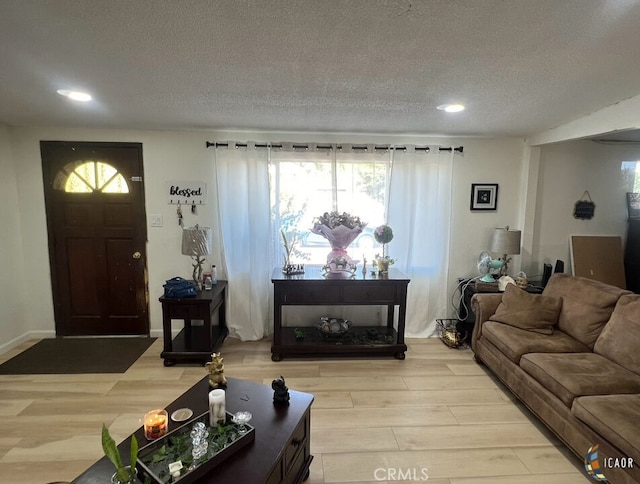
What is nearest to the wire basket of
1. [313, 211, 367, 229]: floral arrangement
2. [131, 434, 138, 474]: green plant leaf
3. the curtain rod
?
[313, 211, 367, 229]: floral arrangement

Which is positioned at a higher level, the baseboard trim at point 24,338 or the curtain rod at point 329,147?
the curtain rod at point 329,147

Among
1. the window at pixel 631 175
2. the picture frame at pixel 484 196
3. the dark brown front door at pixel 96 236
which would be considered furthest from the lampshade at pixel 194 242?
the window at pixel 631 175

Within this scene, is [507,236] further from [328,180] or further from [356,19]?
[356,19]

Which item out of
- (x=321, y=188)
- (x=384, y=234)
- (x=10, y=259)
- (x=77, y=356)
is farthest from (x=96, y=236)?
(x=384, y=234)

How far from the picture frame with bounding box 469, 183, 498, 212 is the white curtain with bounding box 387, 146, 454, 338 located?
307mm

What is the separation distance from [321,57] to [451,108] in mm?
1254

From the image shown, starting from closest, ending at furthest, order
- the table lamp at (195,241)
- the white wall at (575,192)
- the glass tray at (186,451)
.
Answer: the glass tray at (186,451), the table lamp at (195,241), the white wall at (575,192)

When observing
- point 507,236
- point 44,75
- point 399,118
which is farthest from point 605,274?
point 44,75

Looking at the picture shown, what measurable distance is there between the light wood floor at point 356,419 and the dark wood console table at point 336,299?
0.12 meters

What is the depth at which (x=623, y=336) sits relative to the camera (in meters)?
2.13

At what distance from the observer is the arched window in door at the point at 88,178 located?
3.24 m

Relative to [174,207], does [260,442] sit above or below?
below

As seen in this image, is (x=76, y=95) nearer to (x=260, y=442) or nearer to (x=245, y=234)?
(x=245, y=234)

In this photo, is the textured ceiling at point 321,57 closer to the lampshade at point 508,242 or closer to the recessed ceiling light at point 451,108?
the recessed ceiling light at point 451,108
